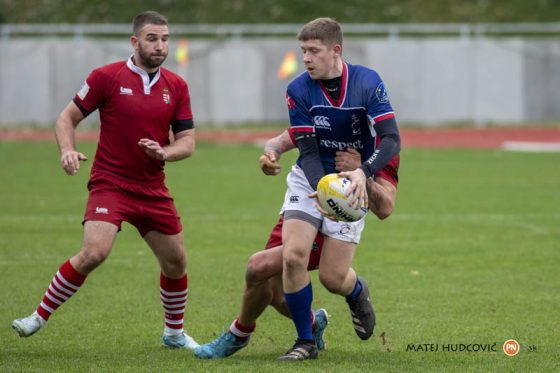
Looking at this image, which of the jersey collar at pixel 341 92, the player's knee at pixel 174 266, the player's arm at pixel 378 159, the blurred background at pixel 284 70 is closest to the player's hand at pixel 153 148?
the player's knee at pixel 174 266

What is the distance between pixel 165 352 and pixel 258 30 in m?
24.1

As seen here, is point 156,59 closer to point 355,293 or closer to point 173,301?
point 173,301

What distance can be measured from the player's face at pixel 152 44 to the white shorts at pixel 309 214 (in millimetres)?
1291

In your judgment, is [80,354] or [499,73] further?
[499,73]

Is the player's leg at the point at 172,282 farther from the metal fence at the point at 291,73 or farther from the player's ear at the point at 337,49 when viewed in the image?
the metal fence at the point at 291,73

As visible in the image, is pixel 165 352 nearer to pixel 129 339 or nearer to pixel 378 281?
pixel 129 339

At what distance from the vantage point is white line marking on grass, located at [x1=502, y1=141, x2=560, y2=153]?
24.0 meters

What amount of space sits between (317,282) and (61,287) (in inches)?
135

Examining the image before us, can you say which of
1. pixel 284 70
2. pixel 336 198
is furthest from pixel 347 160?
pixel 284 70

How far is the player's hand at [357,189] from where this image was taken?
20.6ft

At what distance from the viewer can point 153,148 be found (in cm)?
680

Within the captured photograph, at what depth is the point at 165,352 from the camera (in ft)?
23.1

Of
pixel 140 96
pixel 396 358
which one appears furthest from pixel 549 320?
pixel 140 96

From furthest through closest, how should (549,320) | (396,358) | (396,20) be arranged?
(396,20)
(549,320)
(396,358)
